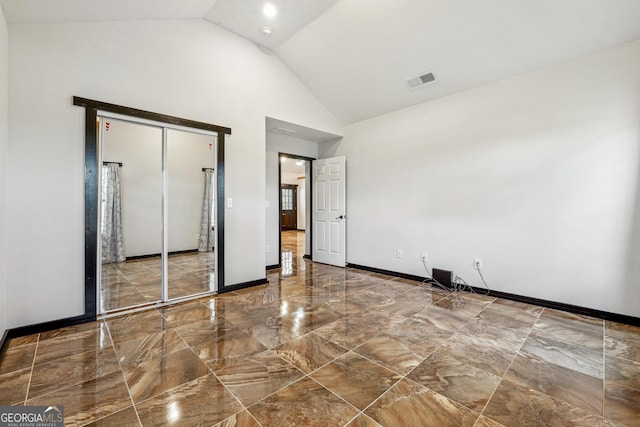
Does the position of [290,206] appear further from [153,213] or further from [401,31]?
[401,31]

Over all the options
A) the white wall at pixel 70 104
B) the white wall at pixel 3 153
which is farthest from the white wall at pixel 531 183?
the white wall at pixel 3 153

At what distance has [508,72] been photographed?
11.2 ft

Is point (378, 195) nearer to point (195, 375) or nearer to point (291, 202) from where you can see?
point (195, 375)

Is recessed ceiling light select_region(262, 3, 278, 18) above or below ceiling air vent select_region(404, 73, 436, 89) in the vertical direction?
above

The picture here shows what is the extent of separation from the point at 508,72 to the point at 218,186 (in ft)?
12.6

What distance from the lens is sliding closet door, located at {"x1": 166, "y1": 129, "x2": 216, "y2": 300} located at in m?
3.40

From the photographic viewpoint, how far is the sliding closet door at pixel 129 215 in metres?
2.93

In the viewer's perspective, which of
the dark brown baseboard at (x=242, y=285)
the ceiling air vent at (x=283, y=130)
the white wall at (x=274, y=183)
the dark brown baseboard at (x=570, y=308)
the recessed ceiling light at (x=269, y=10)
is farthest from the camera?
the white wall at (x=274, y=183)

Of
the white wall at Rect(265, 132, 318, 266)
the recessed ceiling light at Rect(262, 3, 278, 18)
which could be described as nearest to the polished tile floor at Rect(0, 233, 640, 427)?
the white wall at Rect(265, 132, 318, 266)

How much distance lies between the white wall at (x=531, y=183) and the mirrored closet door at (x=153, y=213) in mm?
2869

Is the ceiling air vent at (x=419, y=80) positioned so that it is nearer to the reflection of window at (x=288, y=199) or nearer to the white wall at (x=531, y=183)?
the white wall at (x=531, y=183)

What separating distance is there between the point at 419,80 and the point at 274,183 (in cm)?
297

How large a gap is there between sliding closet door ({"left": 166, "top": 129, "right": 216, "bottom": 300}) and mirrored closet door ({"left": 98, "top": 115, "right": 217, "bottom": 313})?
0.04ft

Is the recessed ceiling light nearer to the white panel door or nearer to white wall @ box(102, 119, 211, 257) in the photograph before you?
white wall @ box(102, 119, 211, 257)
